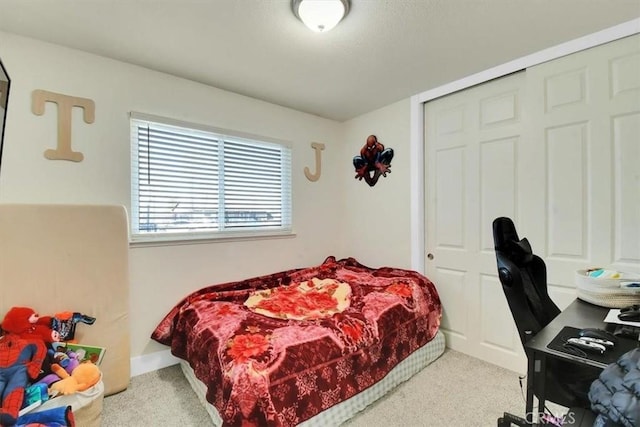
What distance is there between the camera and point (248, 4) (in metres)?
1.67

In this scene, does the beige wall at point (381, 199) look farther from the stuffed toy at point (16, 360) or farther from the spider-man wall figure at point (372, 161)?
the stuffed toy at point (16, 360)

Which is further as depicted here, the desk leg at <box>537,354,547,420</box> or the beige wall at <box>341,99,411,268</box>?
the beige wall at <box>341,99,411,268</box>

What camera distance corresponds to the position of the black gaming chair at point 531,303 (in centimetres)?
114

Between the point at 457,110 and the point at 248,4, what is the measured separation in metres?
1.98

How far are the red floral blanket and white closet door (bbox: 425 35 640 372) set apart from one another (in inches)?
17.2

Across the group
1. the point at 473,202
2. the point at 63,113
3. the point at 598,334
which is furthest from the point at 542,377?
the point at 63,113

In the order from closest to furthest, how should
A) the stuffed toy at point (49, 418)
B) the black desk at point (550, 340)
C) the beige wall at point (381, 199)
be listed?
the black desk at point (550, 340), the stuffed toy at point (49, 418), the beige wall at point (381, 199)

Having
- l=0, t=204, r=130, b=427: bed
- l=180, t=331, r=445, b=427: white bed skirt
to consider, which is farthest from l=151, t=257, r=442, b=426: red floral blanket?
l=0, t=204, r=130, b=427: bed

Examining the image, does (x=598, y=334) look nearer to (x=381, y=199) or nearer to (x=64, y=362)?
(x=381, y=199)

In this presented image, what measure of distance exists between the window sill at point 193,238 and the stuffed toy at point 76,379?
3.04ft

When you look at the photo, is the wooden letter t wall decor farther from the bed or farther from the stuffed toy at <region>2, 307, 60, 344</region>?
the stuffed toy at <region>2, 307, 60, 344</region>

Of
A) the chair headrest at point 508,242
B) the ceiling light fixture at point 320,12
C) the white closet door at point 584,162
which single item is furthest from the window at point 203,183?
the white closet door at point 584,162

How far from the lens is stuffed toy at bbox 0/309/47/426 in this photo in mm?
1284

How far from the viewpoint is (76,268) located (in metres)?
2.01
